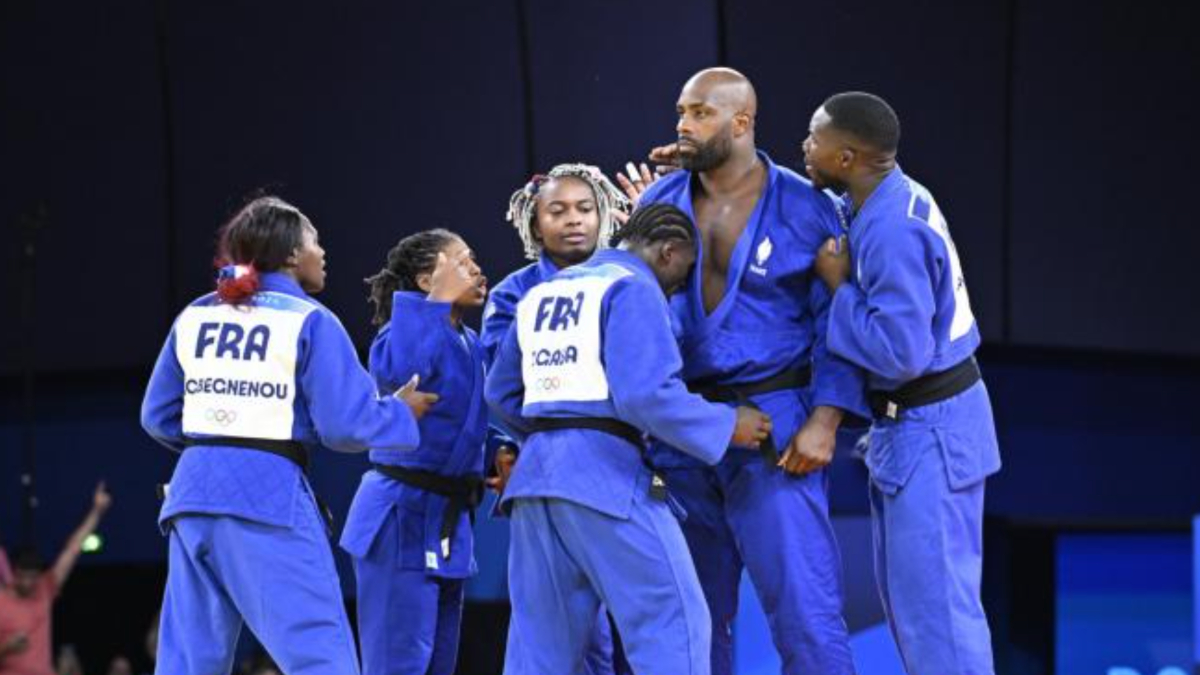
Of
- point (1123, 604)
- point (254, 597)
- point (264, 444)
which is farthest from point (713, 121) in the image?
point (1123, 604)

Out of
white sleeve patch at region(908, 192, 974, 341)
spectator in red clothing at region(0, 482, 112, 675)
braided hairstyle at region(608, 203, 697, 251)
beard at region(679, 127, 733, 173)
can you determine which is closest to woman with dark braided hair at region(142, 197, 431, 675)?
braided hairstyle at region(608, 203, 697, 251)

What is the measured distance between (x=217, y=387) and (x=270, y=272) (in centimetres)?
35

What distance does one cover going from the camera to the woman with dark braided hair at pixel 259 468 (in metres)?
4.37

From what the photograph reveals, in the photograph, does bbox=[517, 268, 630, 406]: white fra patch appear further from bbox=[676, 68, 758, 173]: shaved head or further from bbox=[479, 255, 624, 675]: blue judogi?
bbox=[479, 255, 624, 675]: blue judogi

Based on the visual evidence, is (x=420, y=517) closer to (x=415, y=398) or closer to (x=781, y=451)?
(x=415, y=398)

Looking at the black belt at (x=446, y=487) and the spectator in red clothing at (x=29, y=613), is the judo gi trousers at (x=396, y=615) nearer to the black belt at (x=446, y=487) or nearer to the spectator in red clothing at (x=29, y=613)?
the black belt at (x=446, y=487)

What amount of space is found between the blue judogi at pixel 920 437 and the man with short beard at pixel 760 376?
0.45ft

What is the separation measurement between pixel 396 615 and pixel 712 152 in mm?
1651

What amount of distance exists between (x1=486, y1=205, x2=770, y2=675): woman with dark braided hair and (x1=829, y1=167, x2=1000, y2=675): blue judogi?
0.36 meters

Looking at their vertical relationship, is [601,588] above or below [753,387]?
below

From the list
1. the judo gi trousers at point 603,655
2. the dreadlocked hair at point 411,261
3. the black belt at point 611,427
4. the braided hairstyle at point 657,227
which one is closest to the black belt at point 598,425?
the black belt at point 611,427

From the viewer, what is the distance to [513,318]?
5262 mm

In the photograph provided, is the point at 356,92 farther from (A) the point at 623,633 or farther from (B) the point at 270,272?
(A) the point at 623,633

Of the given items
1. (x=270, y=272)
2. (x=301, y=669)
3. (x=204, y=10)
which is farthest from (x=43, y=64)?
(x=301, y=669)
